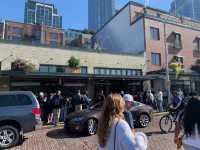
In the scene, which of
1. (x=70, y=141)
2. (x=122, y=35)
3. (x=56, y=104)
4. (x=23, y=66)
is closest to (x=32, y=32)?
(x=122, y=35)

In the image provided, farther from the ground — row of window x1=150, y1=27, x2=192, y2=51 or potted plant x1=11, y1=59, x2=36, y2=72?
row of window x1=150, y1=27, x2=192, y2=51

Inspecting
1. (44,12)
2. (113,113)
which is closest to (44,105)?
(113,113)

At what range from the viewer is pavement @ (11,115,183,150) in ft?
29.6

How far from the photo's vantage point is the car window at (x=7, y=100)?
9.68 m

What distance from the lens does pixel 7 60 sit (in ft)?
66.3

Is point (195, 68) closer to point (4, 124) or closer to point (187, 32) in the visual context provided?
point (187, 32)

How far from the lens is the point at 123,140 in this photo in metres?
3.04

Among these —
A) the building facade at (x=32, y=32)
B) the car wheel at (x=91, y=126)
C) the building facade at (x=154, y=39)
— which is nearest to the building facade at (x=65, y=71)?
the building facade at (x=154, y=39)

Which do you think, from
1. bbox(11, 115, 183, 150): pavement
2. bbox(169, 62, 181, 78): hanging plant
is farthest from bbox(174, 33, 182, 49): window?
bbox(11, 115, 183, 150): pavement

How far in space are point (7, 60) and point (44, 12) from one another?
10724 centimetres

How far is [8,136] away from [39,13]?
116678 millimetres

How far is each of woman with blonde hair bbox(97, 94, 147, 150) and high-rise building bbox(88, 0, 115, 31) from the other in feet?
387

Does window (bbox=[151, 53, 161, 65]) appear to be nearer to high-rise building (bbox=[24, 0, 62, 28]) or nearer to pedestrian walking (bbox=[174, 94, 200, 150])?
pedestrian walking (bbox=[174, 94, 200, 150])

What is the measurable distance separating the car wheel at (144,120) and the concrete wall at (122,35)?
17.6 m
